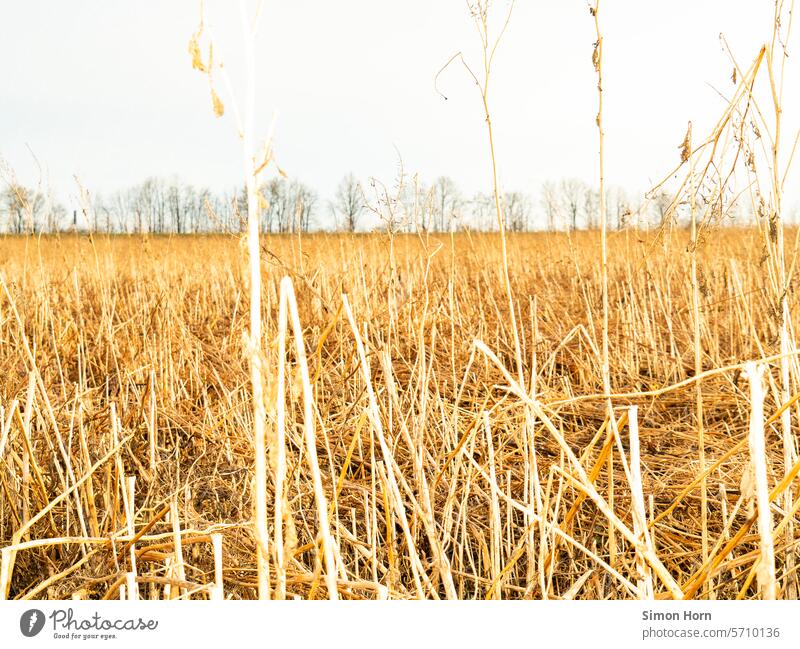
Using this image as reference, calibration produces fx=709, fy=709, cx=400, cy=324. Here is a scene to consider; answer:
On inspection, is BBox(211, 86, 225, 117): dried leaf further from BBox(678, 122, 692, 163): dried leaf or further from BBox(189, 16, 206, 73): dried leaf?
BBox(678, 122, 692, 163): dried leaf

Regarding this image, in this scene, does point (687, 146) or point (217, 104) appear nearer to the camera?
point (217, 104)

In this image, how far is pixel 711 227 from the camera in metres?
1.20

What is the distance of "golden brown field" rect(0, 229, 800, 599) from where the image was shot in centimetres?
98

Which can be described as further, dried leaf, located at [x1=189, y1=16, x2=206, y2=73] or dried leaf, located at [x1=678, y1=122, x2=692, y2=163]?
dried leaf, located at [x1=678, y1=122, x2=692, y2=163]

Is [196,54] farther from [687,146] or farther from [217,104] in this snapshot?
[687,146]

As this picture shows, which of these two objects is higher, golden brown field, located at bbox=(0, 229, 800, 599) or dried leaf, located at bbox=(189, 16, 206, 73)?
dried leaf, located at bbox=(189, 16, 206, 73)

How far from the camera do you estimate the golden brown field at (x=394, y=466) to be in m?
0.98

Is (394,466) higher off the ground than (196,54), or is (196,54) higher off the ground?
(196,54)

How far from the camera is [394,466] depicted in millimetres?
1070
